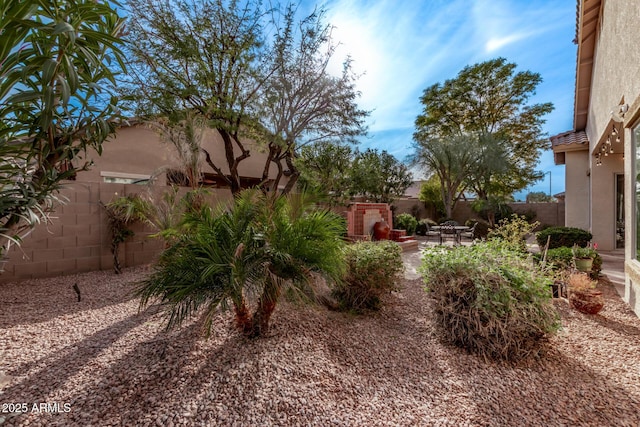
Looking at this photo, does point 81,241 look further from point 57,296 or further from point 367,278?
point 367,278

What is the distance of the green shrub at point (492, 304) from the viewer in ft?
10.0

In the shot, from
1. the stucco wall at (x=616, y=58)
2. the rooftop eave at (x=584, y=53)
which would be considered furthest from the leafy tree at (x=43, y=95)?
the rooftop eave at (x=584, y=53)

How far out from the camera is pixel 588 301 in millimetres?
4480

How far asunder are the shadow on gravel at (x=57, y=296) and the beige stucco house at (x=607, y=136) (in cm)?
760

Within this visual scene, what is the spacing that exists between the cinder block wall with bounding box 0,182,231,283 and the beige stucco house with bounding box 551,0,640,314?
6986 millimetres

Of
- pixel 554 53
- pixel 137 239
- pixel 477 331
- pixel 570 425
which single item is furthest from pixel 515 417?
pixel 554 53

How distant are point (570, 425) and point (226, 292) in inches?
110

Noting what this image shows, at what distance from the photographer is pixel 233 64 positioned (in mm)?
7359

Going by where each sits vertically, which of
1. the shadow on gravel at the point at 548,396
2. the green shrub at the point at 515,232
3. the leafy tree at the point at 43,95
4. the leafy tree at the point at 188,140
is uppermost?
the leafy tree at the point at 188,140

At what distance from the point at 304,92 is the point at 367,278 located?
19.0 ft

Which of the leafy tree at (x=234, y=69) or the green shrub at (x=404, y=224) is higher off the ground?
the leafy tree at (x=234, y=69)

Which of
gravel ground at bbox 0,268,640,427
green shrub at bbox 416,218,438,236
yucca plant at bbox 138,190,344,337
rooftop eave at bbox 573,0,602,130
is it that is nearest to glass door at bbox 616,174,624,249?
rooftop eave at bbox 573,0,602,130

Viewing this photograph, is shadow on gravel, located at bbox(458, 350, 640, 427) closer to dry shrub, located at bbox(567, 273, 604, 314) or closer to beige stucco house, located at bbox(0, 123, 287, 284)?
dry shrub, located at bbox(567, 273, 604, 314)

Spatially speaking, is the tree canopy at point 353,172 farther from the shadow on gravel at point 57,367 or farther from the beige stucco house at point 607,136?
the shadow on gravel at point 57,367
